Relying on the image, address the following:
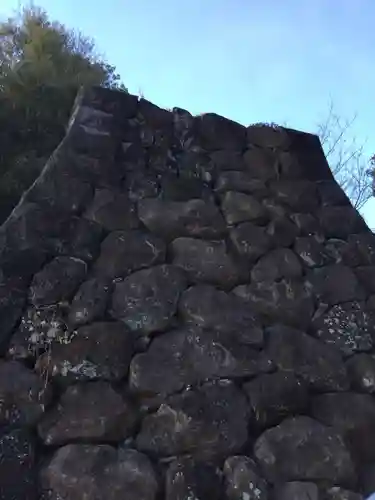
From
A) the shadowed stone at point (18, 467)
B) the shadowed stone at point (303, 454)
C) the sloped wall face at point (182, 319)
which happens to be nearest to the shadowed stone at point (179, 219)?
the sloped wall face at point (182, 319)

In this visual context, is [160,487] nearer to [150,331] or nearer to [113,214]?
[150,331]

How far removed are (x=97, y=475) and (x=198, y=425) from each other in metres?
0.44

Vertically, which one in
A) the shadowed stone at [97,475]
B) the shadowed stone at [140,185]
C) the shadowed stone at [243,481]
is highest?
the shadowed stone at [140,185]

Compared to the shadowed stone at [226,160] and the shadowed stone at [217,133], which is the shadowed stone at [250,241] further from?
the shadowed stone at [217,133]

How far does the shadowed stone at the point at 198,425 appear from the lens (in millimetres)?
2328

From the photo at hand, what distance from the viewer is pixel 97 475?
86.7 inches

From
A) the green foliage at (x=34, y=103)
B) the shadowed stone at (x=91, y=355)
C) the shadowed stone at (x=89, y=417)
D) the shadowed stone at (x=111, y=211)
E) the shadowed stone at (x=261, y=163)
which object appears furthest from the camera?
the green foliage at (x=34, y=103)

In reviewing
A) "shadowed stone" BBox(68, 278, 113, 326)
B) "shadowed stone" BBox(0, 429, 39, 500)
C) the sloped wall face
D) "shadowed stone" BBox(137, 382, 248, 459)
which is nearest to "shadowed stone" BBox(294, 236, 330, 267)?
the sloped wall face

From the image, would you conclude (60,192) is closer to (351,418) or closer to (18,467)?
(18,467)

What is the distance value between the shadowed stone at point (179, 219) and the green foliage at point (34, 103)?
9.55ft

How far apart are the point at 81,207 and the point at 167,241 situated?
46cm

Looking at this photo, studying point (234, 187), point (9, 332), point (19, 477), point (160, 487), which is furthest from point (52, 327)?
point (234, 187)

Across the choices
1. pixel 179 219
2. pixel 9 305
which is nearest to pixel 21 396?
pixel 9 305

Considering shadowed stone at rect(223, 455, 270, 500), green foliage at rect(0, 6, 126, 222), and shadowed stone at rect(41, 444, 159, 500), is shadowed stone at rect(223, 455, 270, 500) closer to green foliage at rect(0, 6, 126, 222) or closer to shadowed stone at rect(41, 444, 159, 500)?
shadowed stone at rect(41, 444, 159, 500)
